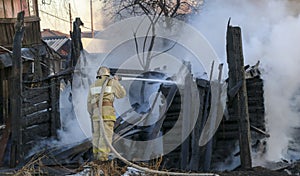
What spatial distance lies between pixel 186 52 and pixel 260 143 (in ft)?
20.9

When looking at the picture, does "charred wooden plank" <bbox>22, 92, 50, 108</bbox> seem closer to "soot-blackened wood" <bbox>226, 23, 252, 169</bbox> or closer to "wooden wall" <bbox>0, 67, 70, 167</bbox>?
"wooden wall" <bbox>0, 67, 70, 167</bbox>

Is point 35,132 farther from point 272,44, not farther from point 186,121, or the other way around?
point 272,44

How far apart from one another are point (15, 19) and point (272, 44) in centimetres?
798

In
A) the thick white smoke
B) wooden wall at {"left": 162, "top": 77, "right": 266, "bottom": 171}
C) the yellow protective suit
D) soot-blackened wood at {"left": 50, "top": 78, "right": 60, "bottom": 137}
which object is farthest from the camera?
the thick white smoke

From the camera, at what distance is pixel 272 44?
1261 cm

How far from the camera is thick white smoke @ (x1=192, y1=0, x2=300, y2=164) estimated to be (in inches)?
424

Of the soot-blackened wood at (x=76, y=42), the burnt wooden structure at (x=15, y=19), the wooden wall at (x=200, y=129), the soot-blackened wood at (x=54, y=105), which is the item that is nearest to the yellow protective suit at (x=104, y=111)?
the wooden wall at (x=200, y=129)

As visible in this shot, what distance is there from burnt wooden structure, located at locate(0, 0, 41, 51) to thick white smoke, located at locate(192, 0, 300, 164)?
6116 mm

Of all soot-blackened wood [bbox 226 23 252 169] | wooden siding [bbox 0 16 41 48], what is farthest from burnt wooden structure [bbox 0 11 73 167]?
soot-blackened wood [bbox 226 23 252 169]

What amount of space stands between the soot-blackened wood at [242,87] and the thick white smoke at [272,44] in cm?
249

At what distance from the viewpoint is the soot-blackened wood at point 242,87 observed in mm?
7027

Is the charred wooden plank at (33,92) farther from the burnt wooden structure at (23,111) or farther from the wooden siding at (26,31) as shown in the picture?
the wooden siding at (26,31)

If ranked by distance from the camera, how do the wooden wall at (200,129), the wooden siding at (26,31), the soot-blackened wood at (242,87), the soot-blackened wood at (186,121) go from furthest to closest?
the wooden siding at (26,31) → the soot-blackened wood at (186,121) → the wooden wall at (200,129) → the soot-blackened wood at (242,87)

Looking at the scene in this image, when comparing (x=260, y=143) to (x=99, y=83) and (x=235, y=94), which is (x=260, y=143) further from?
(x=99, y=83)
